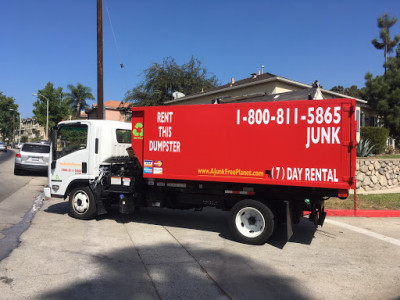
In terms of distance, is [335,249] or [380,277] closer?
[380,277]

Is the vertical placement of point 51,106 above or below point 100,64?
above

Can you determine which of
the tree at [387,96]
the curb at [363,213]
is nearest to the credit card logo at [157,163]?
the curb at [363,213]

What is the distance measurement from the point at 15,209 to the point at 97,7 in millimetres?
10065

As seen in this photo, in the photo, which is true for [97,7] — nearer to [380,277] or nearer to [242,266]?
[242,266]

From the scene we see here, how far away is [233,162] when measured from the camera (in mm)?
6156

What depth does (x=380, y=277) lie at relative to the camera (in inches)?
185

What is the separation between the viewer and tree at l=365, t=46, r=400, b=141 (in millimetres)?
24844

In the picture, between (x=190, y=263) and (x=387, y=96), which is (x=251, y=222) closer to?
(x=190, y=263)

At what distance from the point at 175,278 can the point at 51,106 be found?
52751 mm

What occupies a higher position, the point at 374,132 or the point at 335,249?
the point at 374,132

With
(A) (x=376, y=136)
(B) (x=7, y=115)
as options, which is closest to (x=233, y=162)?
(A) (x=376, y=136)

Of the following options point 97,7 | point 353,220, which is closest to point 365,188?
point 353,220

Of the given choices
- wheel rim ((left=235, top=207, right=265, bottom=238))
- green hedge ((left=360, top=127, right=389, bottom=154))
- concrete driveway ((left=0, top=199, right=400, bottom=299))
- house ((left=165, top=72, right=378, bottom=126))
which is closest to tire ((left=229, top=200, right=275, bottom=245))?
wheel rim ((left=235, top=207, right=265, bottom=238))

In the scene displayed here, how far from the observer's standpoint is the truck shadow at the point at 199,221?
6789mm
